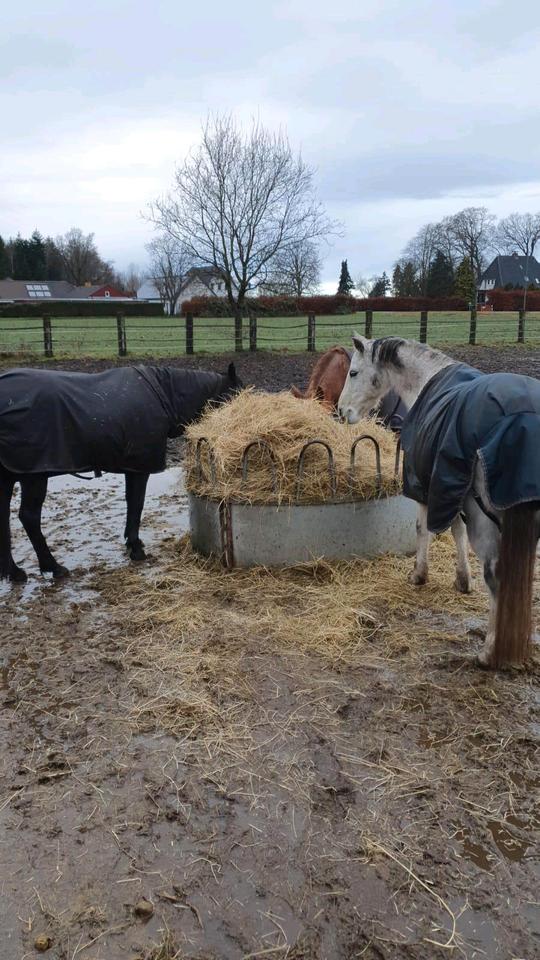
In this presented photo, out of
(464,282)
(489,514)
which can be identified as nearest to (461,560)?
(489,514)

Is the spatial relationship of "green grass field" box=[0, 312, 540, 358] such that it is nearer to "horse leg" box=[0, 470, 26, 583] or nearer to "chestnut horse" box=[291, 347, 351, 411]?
"chestnut horse" box=[291, 347, 351, 411]

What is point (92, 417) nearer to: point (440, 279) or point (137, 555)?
point (137, 555)

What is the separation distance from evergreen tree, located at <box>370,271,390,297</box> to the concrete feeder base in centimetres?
6688

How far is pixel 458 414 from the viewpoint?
11.1 feet

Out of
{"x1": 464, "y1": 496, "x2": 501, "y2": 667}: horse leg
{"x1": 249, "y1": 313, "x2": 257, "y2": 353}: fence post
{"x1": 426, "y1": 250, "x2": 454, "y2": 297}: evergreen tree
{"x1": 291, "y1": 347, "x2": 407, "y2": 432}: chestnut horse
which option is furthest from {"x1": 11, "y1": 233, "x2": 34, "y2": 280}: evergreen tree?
{"x1": 464, "y1": 496, "x2": 501, "y2": 667}: horse leg

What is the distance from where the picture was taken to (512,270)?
68.0 metres

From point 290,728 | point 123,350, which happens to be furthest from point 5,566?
point 123,350

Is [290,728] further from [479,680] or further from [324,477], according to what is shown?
[324,477]

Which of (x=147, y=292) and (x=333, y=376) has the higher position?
(x=147, y=292)

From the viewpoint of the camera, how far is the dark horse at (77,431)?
475 cm

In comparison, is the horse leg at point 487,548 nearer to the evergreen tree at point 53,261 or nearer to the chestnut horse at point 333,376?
the chestnut horse at point 333,376

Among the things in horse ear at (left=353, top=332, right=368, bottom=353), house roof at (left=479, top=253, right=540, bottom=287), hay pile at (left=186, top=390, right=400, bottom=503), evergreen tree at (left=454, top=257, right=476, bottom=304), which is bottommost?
hay pile at (left=186, top=390, right=400, bottom=503)

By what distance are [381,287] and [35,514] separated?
68.6m

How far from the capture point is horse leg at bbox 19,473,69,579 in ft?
16.0
